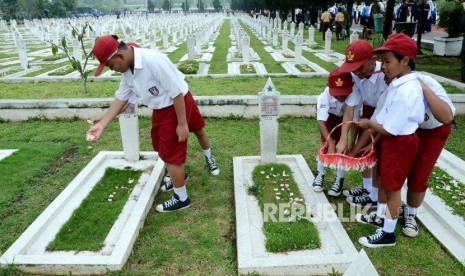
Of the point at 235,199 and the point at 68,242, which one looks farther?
the point at 235,199

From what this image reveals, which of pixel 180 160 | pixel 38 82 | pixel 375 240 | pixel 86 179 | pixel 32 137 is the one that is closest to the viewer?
pixel 375 240

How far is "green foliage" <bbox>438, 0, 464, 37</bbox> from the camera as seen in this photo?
11.8 meters

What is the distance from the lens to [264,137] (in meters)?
4.39

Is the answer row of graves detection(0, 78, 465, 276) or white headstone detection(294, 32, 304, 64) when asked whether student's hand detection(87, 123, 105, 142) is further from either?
white headstone detection(294, 32, 304, 64)

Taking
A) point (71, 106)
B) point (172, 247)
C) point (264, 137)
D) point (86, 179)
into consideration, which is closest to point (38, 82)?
point (71, 106)

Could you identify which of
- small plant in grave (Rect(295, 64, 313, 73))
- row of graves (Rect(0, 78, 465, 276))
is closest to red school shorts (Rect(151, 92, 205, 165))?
row of graves (Rect(0, 78, 465, 276))

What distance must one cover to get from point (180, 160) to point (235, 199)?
0.69 metres

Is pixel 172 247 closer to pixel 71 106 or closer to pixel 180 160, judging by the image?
pixel 180 160

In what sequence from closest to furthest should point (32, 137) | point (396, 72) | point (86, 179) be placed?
point (396, 72)
point (86, 179)
point (32, 137)

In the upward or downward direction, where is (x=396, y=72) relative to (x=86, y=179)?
upward

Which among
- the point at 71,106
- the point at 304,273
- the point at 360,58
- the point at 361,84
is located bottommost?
the point at 304,273

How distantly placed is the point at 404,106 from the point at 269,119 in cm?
194

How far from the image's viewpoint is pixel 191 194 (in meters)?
3.98

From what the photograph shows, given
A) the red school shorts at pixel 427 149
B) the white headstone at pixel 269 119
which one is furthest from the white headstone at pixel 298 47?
the red school shorts at pixel 427 149
